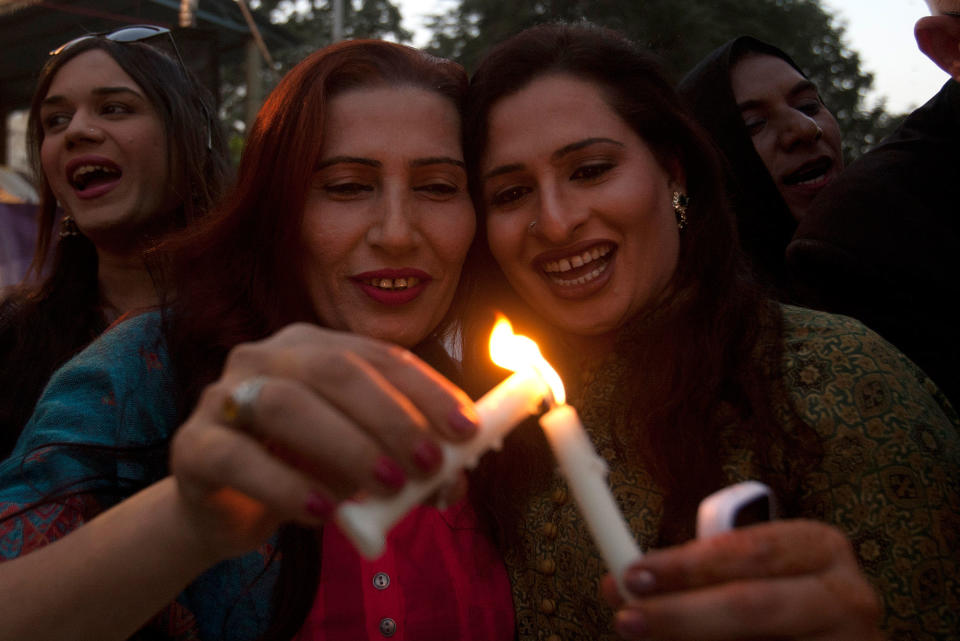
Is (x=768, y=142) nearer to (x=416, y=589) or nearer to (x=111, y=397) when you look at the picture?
(x=416, y=589)

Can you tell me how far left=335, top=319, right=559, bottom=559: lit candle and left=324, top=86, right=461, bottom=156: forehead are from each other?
1.63 m

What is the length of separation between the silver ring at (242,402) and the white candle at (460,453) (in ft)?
0.69

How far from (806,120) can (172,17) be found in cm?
917

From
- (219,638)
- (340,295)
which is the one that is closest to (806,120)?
(340,295)

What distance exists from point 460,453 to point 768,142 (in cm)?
350

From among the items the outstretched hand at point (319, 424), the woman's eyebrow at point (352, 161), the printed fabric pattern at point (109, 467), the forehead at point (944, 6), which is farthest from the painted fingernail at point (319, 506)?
the forehead at point (944, 6)

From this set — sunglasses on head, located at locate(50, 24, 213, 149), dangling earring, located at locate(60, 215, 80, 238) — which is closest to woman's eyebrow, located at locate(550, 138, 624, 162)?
sunglasses on head, located at locate(50, 24, 213, 149)

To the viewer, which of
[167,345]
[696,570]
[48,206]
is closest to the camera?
[696,570]

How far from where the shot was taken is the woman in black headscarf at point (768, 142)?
3.77 m

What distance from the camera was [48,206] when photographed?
4.05 m

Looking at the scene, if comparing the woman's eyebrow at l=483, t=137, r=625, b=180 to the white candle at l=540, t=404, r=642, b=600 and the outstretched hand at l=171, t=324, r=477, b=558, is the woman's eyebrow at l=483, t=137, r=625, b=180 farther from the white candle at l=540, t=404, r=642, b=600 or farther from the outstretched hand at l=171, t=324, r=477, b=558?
the white candle at l=540, t=404, r=642, b=600

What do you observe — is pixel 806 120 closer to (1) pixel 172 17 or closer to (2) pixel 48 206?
(2) pixel 48 206

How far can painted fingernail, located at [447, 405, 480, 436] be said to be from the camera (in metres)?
0.92

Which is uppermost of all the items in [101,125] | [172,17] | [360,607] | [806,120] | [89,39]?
[172,17]
